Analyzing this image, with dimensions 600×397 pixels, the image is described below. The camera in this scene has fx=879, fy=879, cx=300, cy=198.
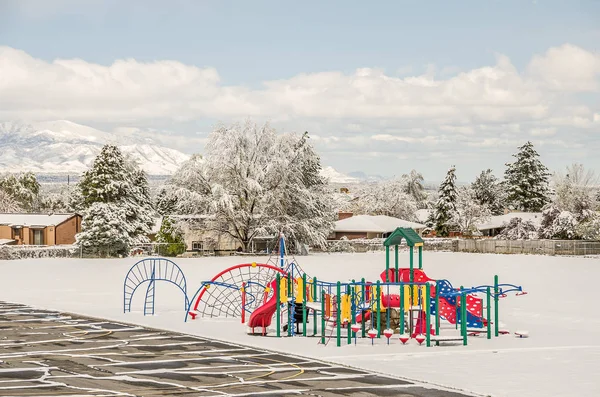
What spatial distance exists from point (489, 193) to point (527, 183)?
10.1 metres

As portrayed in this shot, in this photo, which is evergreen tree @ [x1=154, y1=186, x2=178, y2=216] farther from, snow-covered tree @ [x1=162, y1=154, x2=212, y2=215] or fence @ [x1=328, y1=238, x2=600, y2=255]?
snow-covered tree @ [x1=162, y1=154, x2=212, y2=215]

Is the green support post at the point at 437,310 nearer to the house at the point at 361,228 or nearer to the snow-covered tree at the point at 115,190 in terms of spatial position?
the snow-covered tree at the point at 115,190

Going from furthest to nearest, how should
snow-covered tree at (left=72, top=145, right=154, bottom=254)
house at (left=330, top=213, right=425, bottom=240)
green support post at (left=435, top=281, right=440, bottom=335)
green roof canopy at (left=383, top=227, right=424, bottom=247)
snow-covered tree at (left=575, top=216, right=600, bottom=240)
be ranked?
house at (left=330, top=213, right=425, bottom=240)
snow-covered tree at (left=575, top=216, right=600, bottom=240)
snow-covered tree at (left=72, top=145, right=154, bottom=254)
green roof canopy at (left=383, top=227, right=424, bottom=247)
green support post at (left=435, top=281, right=440, bottom=335)

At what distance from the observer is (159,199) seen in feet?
347

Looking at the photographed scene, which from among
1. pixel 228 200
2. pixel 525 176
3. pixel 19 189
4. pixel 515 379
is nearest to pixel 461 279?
pixel 515 379

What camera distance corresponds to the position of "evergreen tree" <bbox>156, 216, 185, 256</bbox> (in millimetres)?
68875

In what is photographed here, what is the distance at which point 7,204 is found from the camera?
11262 cm

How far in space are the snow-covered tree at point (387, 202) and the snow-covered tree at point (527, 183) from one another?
44.7 ft

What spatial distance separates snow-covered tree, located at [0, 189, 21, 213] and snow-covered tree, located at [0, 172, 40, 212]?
195 centimetres

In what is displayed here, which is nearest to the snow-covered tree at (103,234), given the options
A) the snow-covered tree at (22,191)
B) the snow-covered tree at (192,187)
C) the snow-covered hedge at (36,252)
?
the snow-covered hedge at (36,252)

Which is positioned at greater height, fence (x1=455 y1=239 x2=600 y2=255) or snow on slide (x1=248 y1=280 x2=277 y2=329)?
fence (x1=455 y1=239 x2=600 y2=255)

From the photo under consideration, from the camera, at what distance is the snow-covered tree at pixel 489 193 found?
123625 millimetres

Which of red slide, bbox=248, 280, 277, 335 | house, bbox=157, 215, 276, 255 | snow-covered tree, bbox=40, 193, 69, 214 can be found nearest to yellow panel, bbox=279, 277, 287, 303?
red slide, bbox=248, 280, 277, 335

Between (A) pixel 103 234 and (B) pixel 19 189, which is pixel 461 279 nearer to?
(A) pixel 103 234
